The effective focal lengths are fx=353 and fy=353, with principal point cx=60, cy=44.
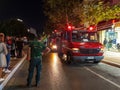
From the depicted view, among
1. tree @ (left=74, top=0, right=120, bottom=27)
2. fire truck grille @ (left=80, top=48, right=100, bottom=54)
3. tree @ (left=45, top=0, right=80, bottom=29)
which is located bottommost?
fire truck grille @ (left=80, top=48, right=100, bottom=54)

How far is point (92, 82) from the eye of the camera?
44.0 ft

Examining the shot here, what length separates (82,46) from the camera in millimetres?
20859

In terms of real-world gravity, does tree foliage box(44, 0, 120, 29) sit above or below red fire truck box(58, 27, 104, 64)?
above

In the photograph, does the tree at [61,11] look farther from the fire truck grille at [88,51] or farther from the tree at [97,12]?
the fire truck grille at [88,51]

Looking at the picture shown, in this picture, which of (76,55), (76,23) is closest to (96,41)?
(76,55)

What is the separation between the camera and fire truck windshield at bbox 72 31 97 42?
861 inches

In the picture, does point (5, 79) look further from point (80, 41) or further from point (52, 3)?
point (52, 3)

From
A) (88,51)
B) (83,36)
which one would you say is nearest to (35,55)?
(88,51)

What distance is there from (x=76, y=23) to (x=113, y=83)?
3662 centimetres

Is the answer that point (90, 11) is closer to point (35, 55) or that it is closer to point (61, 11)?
point (35, 55)

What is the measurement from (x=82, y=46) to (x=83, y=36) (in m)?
1.35

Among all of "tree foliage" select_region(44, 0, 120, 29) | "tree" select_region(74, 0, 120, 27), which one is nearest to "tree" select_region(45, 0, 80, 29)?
"tree foliage" select_region(44, 0, 120, 29)

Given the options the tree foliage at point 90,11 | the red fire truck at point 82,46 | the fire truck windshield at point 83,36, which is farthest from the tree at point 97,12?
the red fire truck at point 82,46

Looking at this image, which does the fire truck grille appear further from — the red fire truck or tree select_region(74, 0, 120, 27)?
tree select_region(74, 0, 120, 27)
